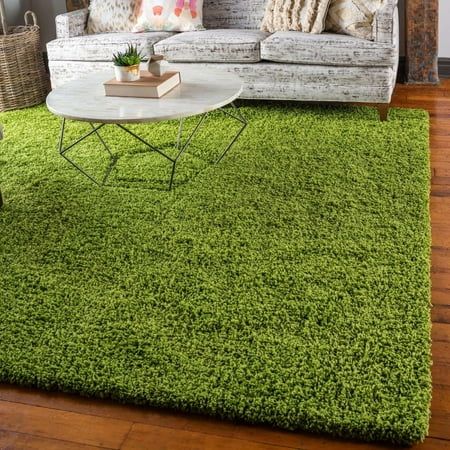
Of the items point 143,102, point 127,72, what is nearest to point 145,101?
point 143,102

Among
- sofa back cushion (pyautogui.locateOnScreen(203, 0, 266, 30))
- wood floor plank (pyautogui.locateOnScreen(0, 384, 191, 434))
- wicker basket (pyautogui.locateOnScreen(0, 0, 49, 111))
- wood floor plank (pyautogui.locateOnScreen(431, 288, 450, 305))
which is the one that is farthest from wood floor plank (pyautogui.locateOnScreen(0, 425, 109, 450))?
sofa back cushion (pyautogui.locateOnScreen(203, 0, 266, 30))

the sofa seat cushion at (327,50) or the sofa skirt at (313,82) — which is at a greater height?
the sofa seat cushion at (327,50)

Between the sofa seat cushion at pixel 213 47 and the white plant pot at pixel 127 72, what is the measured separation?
0.93 m

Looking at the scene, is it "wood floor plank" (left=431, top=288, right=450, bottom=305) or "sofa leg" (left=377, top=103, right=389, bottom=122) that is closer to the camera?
"wood floor plank" (left=431, top=288, right=450, bottom=305)

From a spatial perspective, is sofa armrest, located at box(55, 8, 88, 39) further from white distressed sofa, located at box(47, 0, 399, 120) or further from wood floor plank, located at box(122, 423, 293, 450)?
wood floor plank, located at box(122, 423, 293, 450)

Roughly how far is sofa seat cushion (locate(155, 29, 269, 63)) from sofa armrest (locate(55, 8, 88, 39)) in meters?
0.70

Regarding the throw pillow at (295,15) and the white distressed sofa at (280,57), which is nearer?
the white distressed sofa at (280,57)

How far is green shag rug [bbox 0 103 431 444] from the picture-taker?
1.82 metres

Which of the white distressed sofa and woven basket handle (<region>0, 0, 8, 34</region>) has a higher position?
woven basket handle (<region>0, 0, 8, 34</region>)

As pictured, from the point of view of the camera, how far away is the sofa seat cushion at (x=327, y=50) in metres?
3.72

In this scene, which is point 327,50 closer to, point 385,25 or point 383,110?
point 385,25

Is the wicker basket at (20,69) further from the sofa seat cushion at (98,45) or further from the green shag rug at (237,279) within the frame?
the green shag rug at (237,279)

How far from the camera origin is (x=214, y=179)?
3105 mm

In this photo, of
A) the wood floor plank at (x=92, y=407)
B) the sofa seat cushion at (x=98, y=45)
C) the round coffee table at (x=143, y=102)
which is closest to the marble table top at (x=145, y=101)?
the round coffee table at (x=143, y=102)
